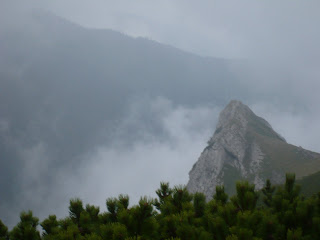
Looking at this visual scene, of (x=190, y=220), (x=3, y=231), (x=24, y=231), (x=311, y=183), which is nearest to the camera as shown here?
(x=190, y=220)

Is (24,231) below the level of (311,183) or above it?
below

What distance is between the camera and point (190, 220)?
21.4 feet

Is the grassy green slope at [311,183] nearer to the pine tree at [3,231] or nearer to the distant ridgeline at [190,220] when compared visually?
the distant ridgeline at [190,220]

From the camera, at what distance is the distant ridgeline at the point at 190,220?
531 centimetres

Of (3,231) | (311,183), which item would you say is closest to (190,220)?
(3,231)

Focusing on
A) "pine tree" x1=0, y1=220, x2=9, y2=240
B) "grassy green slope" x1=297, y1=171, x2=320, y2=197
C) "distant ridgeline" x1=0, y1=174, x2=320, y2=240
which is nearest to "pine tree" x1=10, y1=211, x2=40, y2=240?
"distant ridgeline" x1=0, y1=174, x2=320, y2=240

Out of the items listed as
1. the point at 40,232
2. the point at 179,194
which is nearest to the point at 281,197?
the point at 179,194

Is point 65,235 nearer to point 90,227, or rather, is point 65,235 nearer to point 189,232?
point 90,227

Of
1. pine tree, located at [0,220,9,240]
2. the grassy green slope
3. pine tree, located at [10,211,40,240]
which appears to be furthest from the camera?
the grassy green slope

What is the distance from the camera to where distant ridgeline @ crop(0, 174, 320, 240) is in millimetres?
5309

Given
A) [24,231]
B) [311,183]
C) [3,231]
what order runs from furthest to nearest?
1. [311,183]
2. [3,231]
3. [24,231]

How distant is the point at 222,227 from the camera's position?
568cm

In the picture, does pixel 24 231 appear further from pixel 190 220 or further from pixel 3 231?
pixel 190 220

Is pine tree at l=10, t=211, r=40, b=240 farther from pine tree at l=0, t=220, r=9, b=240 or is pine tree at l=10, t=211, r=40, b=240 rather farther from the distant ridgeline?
pine tree at l=0, t=220, r=9, b=240
